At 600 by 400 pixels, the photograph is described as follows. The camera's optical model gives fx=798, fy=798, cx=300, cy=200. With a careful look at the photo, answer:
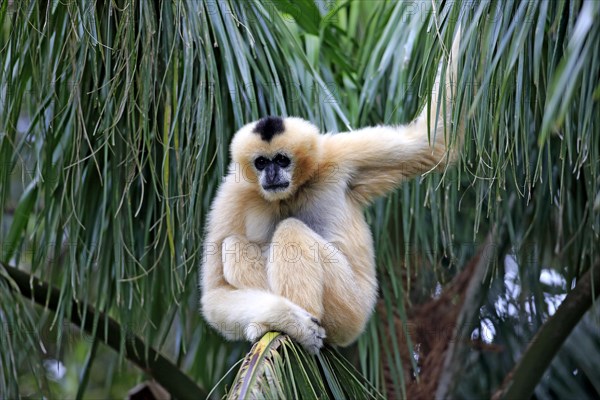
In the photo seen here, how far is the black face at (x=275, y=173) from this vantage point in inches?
191

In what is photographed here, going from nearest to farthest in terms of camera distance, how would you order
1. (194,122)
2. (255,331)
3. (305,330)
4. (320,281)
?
1. (305,330)
2. (255,331)
3. (320,281)
4. (194,122)

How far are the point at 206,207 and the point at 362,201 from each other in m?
1.04

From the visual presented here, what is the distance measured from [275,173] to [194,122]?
1.99 feet

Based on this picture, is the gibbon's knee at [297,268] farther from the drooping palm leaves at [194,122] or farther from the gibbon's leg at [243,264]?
the drooping palm leaves at [194,122]

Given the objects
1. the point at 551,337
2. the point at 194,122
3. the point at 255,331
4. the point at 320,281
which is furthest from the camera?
the point at 551,337

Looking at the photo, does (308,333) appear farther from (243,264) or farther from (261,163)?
(261,163)

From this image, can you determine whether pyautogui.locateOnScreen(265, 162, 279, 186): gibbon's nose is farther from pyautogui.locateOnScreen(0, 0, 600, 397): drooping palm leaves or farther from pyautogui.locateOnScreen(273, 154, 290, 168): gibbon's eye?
pyautogui.locateOnScreen(0, 0, 600, 397): drooping palm leaves

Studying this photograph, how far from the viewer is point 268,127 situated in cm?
479

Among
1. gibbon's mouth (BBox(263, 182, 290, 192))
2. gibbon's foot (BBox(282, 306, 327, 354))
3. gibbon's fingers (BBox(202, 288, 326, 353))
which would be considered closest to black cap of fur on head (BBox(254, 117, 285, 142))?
gibbon's mouth (BBox(263, 182, 290, 192))

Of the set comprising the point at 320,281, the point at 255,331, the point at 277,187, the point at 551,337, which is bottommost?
the point at 551,337

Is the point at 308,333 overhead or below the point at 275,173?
below

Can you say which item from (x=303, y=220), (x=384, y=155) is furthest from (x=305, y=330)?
(x=384, y=155)

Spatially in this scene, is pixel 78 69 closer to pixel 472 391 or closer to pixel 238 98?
pixel 238 98

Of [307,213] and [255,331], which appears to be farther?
[307,213]
